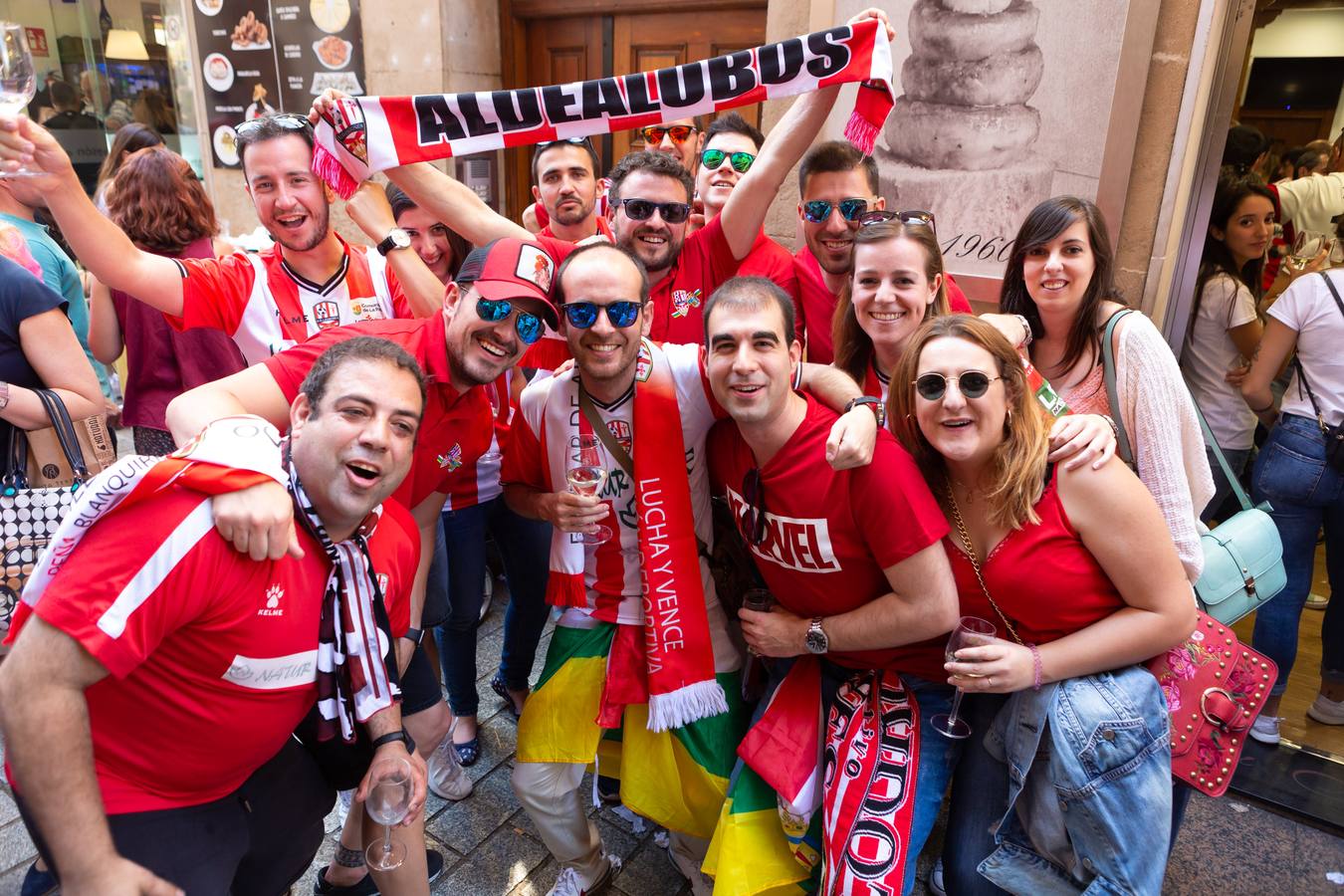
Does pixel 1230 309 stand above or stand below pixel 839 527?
above

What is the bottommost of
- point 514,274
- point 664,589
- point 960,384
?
point 664,589

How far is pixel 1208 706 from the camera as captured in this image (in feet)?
7.62

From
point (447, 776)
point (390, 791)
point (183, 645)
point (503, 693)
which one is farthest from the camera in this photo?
point (503, 693)

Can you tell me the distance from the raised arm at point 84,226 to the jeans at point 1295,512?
14.9 ft

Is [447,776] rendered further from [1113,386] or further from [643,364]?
[1113,386]

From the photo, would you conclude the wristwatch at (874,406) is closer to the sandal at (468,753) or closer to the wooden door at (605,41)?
the sandal at (468,753)

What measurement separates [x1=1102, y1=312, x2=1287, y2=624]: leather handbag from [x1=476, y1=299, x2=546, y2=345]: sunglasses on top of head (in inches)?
72.3

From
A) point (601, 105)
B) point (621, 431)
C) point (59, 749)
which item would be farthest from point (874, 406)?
point (59, 749)

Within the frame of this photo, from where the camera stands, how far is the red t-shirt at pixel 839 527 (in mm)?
2289

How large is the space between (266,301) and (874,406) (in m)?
2.20

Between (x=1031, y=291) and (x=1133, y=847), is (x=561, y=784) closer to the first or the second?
(x=1133, y=847)

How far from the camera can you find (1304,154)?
19.7 ft

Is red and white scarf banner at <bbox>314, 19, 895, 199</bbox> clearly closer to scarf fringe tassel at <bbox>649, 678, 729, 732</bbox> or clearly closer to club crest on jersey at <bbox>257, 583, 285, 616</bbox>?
club crest on jersey at <bbox>257, 583, 285, 616</bbox>

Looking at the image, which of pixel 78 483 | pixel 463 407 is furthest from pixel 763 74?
pixel 78 483
